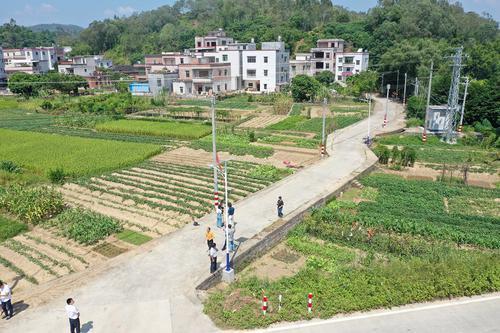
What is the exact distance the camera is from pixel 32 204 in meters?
21.1

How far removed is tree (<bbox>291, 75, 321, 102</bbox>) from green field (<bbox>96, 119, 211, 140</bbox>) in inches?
737

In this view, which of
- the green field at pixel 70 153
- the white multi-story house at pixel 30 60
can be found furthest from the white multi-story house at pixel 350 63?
the white multi-story house at pixel 30 60

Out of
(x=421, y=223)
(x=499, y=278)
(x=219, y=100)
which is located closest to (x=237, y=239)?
(x=421, y=223)

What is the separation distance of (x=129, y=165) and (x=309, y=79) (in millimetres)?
33654

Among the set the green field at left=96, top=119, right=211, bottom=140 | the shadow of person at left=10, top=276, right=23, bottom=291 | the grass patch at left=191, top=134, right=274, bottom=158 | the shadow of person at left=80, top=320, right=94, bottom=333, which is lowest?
the shadow of person at left=10, top=276, right=23, bottom=291

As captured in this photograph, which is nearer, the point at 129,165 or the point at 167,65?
the point at 129,165

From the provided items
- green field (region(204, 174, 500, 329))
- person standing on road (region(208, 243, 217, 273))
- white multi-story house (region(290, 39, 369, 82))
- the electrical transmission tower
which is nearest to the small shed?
the electrical transmission tower

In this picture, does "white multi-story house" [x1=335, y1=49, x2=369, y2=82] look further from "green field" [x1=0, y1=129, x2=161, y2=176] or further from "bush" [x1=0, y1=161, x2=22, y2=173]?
"bush" [x1=0, y1=161, x2=22, y2=173]

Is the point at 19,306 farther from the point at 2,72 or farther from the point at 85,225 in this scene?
the point at 2,72

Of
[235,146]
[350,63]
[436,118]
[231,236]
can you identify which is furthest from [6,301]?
[350,63]

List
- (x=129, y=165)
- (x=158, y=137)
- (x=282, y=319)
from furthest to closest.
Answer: (x=158, y=137)
(x=129, y=165)
(x=282, y=319)

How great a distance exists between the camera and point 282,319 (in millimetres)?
12594

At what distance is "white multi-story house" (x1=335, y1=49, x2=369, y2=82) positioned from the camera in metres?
77.2

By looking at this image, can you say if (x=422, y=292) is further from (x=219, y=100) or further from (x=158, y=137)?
(x=219, y=100)
